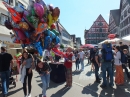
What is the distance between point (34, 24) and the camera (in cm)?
561

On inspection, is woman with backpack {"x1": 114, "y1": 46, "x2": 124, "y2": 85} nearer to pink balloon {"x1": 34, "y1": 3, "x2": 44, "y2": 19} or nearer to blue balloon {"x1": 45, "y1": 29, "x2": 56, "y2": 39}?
blue balloon {"x1": 45, "y1": 29, "x2": 56, "y2": 39}

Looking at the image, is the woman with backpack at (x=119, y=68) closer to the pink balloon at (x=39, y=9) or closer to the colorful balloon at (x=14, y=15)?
the pink balloon at (x=39, y=9)

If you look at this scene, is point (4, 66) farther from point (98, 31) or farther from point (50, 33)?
point (98, 31)

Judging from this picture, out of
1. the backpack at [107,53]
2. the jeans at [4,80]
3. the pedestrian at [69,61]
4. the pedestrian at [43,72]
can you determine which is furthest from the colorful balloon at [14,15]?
the backpack at [107,53]

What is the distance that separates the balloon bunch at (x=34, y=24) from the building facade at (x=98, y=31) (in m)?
57.0

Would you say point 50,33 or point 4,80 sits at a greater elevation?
point 50,33

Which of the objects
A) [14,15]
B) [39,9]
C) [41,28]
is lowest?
[41,28]

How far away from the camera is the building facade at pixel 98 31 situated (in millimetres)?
61344

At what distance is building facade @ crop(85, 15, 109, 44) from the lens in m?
61.3

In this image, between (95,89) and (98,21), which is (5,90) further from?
(98,21)

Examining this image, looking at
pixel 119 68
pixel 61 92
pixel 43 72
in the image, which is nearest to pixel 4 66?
pixel 43 72

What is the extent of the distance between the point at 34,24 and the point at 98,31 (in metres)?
58.4

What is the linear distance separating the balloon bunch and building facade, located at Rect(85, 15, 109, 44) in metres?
57.0

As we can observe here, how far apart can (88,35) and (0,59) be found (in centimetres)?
5873
